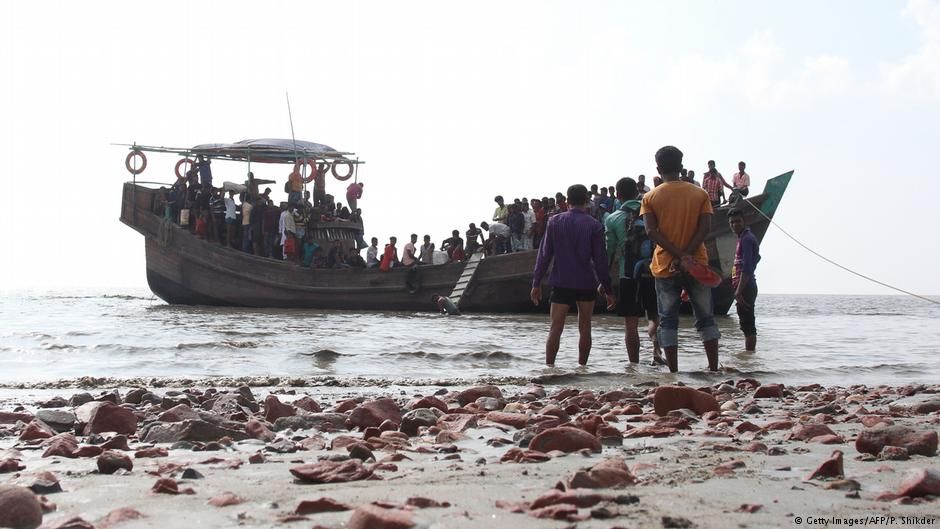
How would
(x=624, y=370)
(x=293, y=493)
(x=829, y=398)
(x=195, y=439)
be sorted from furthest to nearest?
(x=624, y=370)
(x=829, y=398)
(x=195, y=439)
(x=293, y=493)

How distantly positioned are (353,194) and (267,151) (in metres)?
2.40

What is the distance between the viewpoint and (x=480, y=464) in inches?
104

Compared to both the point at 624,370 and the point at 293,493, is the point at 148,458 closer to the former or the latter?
the point at 293,493

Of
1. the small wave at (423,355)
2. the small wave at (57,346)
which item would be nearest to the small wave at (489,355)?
the small wave at (423,355)

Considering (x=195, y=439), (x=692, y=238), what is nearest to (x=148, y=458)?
(x=195, y=439)

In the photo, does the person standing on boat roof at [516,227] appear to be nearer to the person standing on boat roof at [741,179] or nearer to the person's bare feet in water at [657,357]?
the person standing on boat roof at [741,179]

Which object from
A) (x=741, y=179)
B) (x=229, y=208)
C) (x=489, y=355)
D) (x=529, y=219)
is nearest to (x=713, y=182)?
(x=741, y=179)

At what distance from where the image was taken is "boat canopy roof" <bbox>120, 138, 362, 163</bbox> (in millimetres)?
22594

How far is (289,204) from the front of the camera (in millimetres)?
22375

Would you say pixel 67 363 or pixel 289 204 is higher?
pixel 289 204

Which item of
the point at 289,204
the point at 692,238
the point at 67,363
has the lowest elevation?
the point at 67,363

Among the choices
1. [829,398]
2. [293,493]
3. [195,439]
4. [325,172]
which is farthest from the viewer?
[325,172]

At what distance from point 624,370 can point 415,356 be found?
217 cm

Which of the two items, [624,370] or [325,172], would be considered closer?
[624,370]
